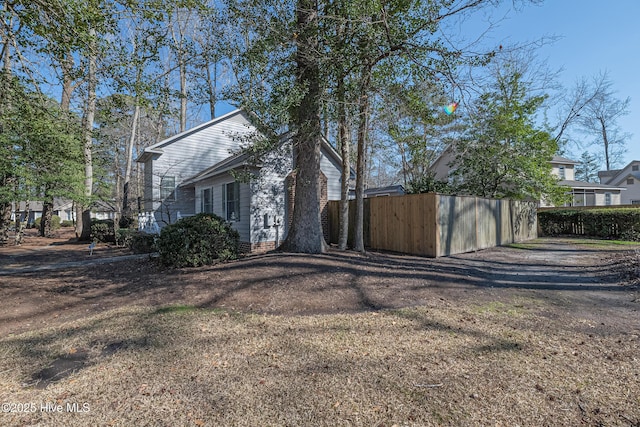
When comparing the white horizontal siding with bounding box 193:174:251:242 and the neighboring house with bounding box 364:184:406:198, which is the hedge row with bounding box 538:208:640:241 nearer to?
the neighboring house with bounding box 364:184:406:198

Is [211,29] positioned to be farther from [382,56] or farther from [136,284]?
[136,284]

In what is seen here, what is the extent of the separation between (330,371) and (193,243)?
18.1 ft

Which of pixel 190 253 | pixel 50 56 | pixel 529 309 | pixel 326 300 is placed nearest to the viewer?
pixel 529 309

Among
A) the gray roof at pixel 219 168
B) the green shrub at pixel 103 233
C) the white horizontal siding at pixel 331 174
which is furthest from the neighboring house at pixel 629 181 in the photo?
the green shrub at pixel 103 233

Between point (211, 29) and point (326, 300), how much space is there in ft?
23.4

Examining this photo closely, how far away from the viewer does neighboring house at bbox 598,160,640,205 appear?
35.3 m

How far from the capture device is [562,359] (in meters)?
3.17

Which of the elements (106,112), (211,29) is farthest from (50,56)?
(211,29)

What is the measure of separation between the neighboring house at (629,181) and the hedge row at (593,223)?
2447 centimetres

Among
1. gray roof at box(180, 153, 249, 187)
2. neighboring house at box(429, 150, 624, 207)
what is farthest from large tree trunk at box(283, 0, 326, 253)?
neighboring house at box(429, 150, 624, 207)

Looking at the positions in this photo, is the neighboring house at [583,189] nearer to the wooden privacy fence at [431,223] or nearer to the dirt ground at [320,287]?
the wooden privacy fence at [431,223]

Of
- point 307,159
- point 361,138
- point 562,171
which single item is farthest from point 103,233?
point 562,171

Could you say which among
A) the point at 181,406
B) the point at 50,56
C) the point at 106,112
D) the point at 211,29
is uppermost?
the point at 211,29

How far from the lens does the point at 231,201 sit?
40.9ft
